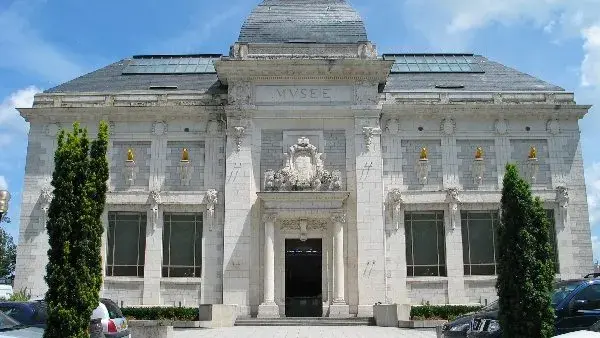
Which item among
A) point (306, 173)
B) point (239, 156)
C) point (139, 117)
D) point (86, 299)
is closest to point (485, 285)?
point (306, 173)

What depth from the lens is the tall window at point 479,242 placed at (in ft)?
Answer: 84.4

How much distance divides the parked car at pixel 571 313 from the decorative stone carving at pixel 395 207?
1274cm

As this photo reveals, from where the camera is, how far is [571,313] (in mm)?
12453

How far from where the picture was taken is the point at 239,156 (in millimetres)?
25906

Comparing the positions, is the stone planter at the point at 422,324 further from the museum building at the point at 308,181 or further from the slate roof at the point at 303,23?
the slate roof at the point at 303,23

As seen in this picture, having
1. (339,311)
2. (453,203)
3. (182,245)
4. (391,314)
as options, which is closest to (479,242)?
(453,203)

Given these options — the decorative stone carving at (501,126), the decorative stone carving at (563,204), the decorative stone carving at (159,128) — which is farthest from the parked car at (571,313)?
the decorative stone carving at (159,128)

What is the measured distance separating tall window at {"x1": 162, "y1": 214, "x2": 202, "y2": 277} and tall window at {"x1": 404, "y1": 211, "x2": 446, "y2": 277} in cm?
914

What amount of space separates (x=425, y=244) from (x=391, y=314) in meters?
4.91

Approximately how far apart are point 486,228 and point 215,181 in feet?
39.7

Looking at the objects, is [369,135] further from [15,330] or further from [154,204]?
[15,330]

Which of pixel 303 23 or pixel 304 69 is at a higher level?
pixel 303 23

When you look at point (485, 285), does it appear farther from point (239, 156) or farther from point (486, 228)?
point (239, 156)

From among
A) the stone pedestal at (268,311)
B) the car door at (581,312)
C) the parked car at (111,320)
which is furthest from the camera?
the stone pedestal at (268,311)
